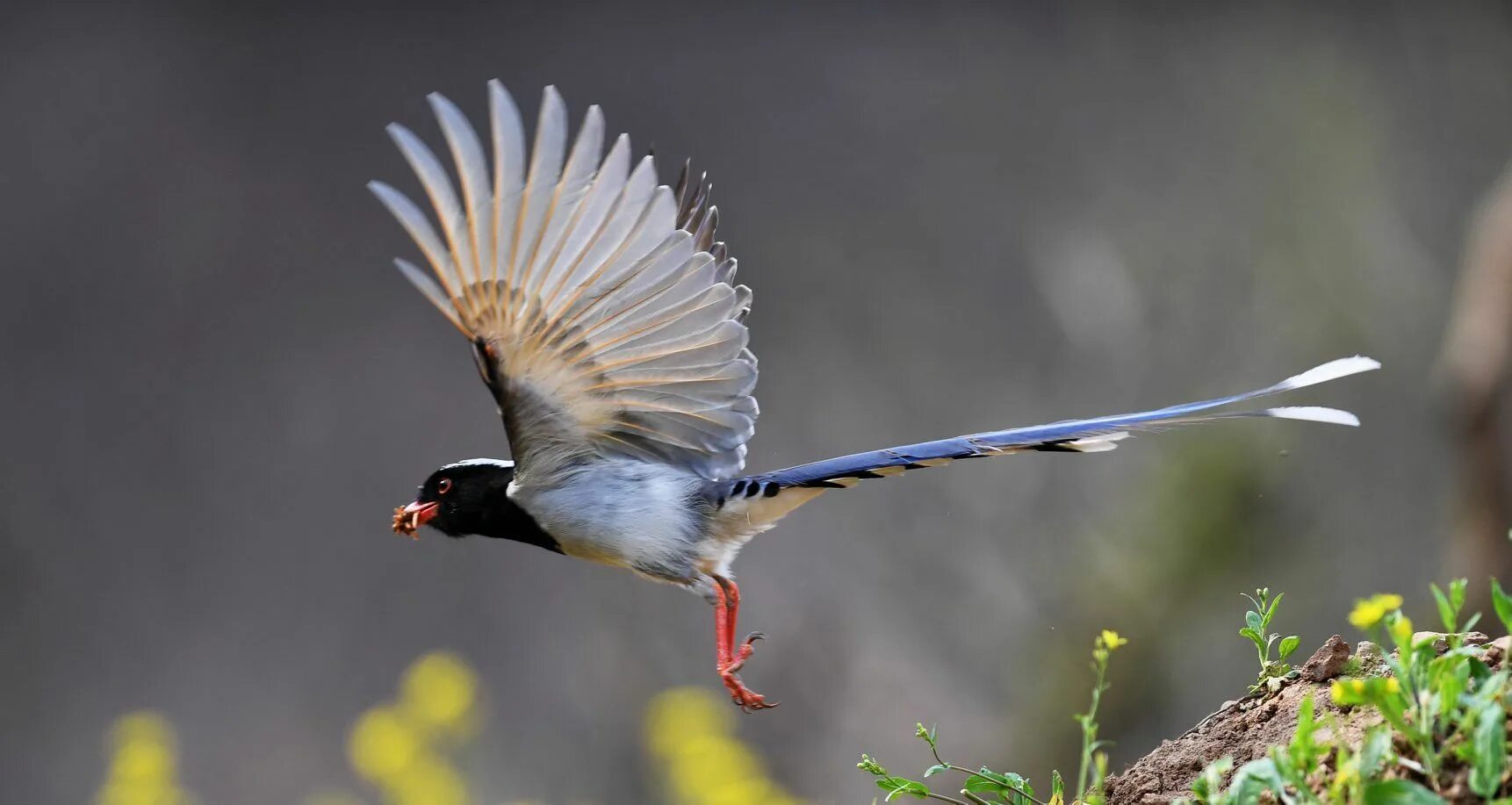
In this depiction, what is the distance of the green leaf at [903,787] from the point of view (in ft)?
6.68

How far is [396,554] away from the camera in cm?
623

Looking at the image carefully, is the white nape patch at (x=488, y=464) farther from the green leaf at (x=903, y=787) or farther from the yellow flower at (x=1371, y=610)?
the yellow flower at (x=1371, y=610)

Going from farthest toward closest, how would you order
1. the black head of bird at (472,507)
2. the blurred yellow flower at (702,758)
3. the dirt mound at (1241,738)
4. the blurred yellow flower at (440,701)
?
the blurred yellow flower at (440,701), the blurred yellow flower at (702,758), the black head of bird at (472,507), the dirt mound at (1241,738)

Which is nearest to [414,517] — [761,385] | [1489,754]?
[1489,754]

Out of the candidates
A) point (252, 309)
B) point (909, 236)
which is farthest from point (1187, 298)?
point (252, 309)

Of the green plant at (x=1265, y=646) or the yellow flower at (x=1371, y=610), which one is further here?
the green plant at (x=1265, y=646)

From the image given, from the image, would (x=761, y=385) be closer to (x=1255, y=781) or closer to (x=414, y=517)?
(x=414, y=517)

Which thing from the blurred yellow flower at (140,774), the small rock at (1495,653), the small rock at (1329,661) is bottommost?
the blurred yellow flower at (140,774)

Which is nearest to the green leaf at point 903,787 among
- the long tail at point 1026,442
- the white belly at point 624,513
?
the long tail at point 1026,442

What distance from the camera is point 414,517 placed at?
10.7 ft

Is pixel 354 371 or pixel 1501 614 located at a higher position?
pixel 1501 614

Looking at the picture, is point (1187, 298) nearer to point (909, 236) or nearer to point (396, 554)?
point (909, 236)

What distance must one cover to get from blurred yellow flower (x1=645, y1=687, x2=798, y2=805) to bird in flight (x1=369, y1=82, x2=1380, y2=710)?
2.04ft

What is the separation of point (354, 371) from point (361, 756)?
2.69 metres
